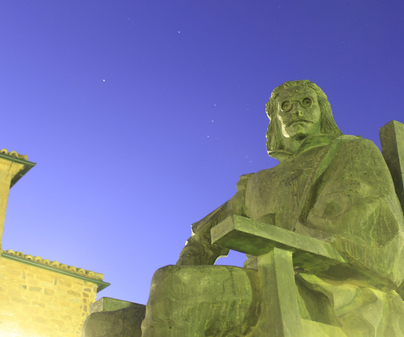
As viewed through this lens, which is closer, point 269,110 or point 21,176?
point 269,110

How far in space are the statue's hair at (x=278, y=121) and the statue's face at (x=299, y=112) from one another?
6 centimetres

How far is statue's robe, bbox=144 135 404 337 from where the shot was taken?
291cm

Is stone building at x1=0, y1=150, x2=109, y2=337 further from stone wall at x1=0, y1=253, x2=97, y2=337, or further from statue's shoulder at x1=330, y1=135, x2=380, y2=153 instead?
statue's shoulder at x1=330, y1=135, x2=380, y2=153

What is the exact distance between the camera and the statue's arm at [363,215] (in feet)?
10.3

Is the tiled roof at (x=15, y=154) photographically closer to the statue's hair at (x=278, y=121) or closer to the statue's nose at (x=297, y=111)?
the statue's hair at (x=278, y=121)

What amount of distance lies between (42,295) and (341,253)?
38.3ft

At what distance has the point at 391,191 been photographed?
137 inches

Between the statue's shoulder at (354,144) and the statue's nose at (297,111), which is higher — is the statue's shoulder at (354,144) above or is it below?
below

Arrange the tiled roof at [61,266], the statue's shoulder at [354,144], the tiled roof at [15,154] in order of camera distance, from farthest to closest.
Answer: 1. the tiled roof at [15,154]
2. the tiled roof at [61,266]
3. the statue's shoulder at [354,144]

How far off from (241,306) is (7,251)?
11.7 meters

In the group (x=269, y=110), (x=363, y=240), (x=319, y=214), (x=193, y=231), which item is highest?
(x=269, y=110)

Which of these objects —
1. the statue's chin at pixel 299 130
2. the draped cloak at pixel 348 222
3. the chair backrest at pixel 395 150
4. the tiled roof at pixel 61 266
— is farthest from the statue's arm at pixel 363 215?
the tiled roof at pixel 61 266

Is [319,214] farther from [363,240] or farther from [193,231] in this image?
[193,231]

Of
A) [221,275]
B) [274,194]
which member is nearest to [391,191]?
[274,194]
